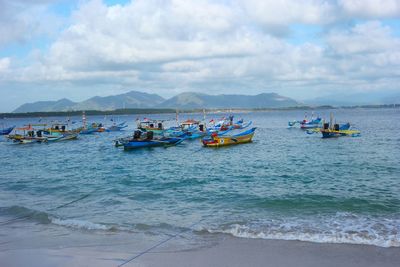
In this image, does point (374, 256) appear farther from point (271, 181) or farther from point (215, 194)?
point (271, 181)

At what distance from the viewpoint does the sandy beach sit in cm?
891

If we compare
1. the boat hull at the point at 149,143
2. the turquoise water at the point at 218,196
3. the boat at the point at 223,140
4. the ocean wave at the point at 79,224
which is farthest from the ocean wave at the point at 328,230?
the boat hull at the point at 149,143

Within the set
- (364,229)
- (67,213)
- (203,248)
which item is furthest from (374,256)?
(67,213)

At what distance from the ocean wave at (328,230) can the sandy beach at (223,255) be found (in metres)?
0.48

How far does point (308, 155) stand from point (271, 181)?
39.5 ft

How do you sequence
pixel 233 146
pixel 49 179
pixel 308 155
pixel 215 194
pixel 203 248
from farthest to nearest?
pixel 233 146 → pixel 308 155 → pixel 49 179 → pixel 215 194 → pixel 203 248

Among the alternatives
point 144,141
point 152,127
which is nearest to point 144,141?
point 144,141

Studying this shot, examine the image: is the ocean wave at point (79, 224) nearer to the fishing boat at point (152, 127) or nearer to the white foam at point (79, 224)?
the white foam at point (79, 224)

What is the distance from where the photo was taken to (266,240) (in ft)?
35.0

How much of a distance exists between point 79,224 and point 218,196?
20.7 ft

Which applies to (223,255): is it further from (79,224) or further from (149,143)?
(149,143)

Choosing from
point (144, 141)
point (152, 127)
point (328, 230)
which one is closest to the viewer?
point (328, 230)

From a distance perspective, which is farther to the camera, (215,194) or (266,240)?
(215,194)

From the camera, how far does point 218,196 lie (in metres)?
17.0
